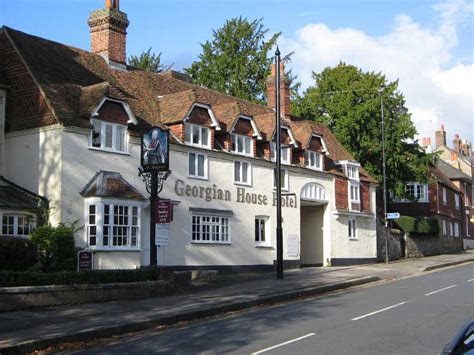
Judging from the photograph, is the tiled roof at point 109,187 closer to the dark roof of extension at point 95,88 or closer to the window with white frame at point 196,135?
the dark roof of extension at point 95,88

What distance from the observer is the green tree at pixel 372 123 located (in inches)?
1704

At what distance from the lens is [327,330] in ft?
40.2

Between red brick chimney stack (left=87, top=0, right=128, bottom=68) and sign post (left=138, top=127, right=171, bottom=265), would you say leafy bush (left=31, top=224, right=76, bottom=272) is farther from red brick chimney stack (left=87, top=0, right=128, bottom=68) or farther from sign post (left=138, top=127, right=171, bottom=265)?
red brick chimney stack (left=87, top=0, right=128, bottom=68)

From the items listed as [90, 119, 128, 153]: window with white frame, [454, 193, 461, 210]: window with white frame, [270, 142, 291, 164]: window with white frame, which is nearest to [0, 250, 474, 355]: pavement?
[90, 119, 128, 153]: window with white frame

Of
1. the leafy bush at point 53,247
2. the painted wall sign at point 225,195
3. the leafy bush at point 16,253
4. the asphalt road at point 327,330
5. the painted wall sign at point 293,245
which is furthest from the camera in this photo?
the painted wall sign at point 293,245

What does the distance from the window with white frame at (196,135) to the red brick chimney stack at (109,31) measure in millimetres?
5222

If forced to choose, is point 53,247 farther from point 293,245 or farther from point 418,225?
point 418,225

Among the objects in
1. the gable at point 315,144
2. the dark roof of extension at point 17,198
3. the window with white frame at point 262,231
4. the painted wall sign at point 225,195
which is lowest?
the window with white frame at point 262,231

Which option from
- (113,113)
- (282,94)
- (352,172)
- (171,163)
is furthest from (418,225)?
(113,113)

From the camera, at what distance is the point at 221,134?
93.7 feet

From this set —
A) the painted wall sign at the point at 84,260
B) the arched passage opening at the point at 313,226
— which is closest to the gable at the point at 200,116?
the painted wall sign at the point at 84,260

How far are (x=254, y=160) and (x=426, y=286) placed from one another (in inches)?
433

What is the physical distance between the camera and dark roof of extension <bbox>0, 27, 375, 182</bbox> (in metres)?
22.7

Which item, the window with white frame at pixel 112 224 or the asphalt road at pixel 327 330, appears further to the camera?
the window with white frame at pixel 112 224
